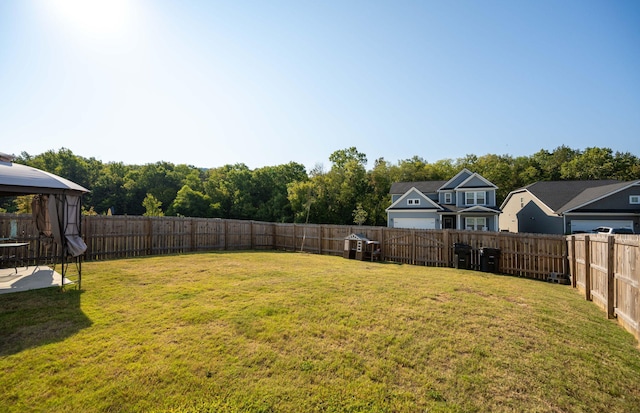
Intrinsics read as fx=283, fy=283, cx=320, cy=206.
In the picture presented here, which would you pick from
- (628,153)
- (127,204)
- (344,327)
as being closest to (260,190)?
(127,204)

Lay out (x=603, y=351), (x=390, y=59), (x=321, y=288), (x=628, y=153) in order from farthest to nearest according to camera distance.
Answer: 1. (x=628, y=153)
2. (x=390, y=59)
3. (x=321, y=288)
4. (x=603, y=351)

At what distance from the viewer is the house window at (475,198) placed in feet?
83.2

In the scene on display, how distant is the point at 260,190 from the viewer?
48406mm

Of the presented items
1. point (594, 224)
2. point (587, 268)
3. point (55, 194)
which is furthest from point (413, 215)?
point (55, 194)

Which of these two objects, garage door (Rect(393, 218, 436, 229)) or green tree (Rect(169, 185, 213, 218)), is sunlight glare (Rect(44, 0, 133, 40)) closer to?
garage door (Rect(393, 218, 436, 229))

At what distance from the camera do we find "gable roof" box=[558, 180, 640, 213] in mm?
19453

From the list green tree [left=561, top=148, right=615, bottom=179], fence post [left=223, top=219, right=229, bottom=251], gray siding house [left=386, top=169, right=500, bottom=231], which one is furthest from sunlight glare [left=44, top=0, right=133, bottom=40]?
green tree [left=561, top=148, right=615, bottom=179]

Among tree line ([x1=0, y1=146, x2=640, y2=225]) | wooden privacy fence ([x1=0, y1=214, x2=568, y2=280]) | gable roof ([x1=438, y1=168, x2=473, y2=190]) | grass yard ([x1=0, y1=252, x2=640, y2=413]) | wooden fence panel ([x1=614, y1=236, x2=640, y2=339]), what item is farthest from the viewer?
tree line ([x1=0, y1=146, x2=640, y2=225])

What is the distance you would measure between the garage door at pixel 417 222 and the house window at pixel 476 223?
3.06 metres

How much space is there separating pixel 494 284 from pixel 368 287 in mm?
4025

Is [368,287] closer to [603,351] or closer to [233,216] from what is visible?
[603,351]

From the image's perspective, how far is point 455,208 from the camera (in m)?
26.3

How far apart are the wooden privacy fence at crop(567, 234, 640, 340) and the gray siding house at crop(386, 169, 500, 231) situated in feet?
60.4

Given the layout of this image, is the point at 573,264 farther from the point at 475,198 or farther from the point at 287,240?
the point at 475,198
